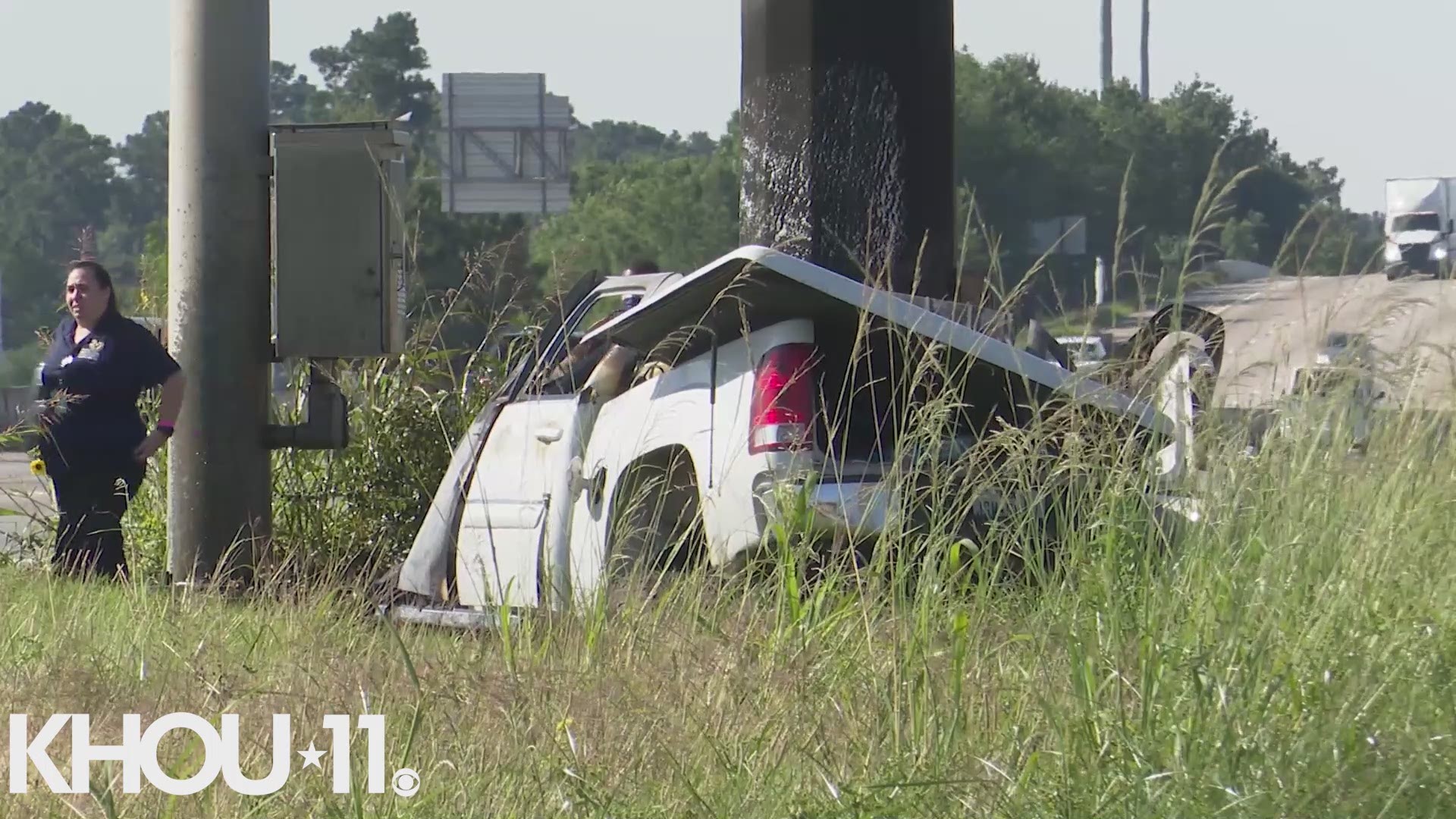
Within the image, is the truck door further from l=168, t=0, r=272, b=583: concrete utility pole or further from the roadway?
the roadway

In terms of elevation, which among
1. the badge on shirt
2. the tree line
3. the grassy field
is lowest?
the grassy field

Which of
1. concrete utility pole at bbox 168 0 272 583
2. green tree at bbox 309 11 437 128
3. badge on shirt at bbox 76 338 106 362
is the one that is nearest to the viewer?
concrete utility pole at bbox 168 0 272 583

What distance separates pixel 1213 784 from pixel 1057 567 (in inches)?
43.4

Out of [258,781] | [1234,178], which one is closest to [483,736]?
[258,781]

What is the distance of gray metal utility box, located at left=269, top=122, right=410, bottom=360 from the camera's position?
27.7 feet

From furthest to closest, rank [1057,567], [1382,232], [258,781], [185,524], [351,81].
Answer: [351,81]
[185,524]
[1382,232]
[1057,567]
[258,781]

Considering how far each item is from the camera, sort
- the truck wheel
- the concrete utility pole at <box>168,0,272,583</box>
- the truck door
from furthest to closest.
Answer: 1. the concrete utility pole at <box>168,0,272,583</box>
2. the truck door
3. the truck wheel

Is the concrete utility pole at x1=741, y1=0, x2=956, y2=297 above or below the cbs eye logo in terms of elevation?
above

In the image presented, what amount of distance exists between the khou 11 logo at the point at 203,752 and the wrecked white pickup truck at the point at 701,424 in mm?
945

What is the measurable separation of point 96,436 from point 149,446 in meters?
0.35

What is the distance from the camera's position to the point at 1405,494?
211 inches

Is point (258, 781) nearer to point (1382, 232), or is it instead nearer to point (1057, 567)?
point (1057, 567)

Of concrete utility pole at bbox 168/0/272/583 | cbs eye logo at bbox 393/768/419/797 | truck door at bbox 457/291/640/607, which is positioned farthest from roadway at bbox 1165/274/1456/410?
concrete utility pole at bbox 168/0/272/583

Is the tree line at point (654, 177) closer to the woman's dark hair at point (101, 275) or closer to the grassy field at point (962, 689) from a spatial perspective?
the woman's dark hair at point (101, 275)
